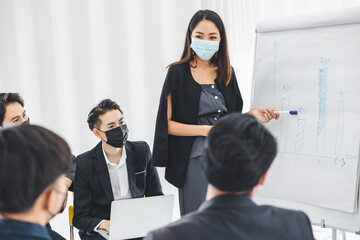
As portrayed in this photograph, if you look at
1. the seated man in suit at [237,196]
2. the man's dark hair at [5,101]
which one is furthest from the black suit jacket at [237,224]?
the man's dark hair at [5,101]

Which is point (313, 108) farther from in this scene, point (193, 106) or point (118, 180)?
point (118, 180)

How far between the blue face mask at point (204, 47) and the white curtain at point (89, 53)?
113cm

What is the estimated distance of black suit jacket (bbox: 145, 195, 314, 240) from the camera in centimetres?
95

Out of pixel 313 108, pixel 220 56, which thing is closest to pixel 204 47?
pixel 220 56

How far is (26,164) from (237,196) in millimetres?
482

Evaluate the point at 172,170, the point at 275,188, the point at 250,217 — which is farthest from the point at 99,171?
the point at 250,217

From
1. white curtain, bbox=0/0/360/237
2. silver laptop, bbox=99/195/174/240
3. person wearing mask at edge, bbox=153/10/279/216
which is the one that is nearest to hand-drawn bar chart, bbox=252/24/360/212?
person wearing mask at edge, bbox=153/10/279/216

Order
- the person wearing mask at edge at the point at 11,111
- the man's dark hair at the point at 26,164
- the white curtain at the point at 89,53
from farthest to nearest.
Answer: the white curtain at the point at 89,53, the person wearing mask at edge at the point at 11,111, the man's dark hair at the point at 26,164

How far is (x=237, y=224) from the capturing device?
98 centimetres

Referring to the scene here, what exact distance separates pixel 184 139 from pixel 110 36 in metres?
1.30

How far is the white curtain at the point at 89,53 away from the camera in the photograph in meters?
2.94

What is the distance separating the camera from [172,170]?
2.29 metres

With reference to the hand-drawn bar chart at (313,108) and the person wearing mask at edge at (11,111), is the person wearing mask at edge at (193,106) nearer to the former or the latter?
the hand-drawn bar chart at (313,108)

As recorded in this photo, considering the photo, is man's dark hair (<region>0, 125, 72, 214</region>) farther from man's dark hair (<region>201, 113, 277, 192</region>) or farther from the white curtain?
the white curtain
